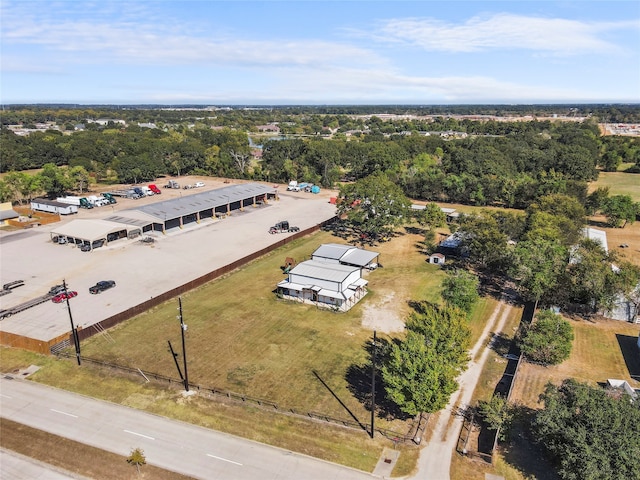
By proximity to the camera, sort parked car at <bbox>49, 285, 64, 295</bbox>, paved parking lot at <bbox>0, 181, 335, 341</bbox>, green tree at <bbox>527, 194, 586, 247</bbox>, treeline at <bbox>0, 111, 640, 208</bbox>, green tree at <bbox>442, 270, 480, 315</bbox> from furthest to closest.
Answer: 1. treeline at <bbox>0, 111, 640, 208</bbox>
2. green tree at <bbox>527, 194, 586, 247</bbox>
3. parked car at <bbox>49, 285, 64, 295</bbox>
4. paved parking lot at <bbox>0, 181, 335, 341</bbox>
5. green tree at <bbox>442, 270, 480, 315</bbox>

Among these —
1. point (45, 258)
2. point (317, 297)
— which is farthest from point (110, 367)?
point (45, 258)

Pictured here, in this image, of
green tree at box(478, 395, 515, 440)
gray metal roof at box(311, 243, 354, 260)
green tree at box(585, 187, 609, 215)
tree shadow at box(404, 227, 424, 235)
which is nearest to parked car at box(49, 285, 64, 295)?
gray metal roof at box(311, 243, 354, 260)

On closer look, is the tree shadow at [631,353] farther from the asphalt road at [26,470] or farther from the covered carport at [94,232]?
the covered carport at [94,232]

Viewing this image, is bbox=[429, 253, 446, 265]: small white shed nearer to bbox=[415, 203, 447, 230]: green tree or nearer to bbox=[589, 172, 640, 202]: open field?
bbox=[415, 203, 447, 230]: green tree

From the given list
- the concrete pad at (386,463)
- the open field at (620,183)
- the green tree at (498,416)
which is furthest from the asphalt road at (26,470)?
the open field at (620,183)

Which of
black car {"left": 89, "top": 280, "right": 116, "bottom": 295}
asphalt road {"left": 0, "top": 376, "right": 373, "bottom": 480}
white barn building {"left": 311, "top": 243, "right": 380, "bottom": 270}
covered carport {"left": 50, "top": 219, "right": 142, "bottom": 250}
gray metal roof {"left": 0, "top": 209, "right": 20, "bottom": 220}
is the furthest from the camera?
gray metal roof {"left": 0, "top": 209, "right": 20, "bottom": 220}

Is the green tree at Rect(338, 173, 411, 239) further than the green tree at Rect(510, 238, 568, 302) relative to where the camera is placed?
Yes

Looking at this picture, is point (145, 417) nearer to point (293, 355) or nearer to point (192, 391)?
point (192, 391)

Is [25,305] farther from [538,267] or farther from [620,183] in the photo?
[620,183]
